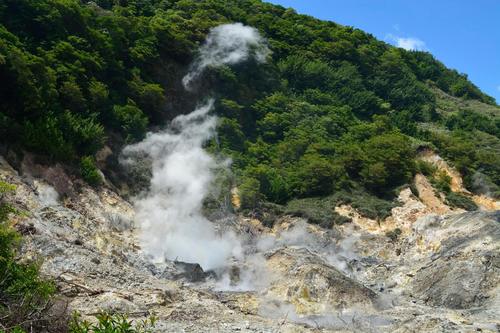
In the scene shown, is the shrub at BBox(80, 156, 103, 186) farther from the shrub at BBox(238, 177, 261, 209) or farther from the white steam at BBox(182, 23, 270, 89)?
the white steam at BBox(182, 23, 270, 89)

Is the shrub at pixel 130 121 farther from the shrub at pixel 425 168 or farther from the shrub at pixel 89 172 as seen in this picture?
the shrub at pixel 425 168

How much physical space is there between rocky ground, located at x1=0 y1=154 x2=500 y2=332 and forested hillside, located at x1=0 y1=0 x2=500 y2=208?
2.85 m

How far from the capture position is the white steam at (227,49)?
3069 cm

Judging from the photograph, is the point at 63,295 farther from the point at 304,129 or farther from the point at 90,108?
the point at 304,129

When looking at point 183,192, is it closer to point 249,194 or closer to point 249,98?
point 249,194

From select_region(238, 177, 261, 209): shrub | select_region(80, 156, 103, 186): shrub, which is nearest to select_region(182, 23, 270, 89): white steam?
select_region(238, 177, 261, 209): shrub

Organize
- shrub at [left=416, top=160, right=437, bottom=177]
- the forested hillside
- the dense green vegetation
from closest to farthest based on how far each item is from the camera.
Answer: the dense green vegetation, the forested hillside, shrub at [left=416, top=160, right=437, bottom=177]

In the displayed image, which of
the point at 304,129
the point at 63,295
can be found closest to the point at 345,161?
the point at 304,129

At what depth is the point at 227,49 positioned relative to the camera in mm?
33188

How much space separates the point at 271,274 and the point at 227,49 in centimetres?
1967

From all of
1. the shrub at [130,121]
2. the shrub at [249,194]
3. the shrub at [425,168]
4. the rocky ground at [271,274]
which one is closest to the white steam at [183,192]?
the shrub at [130,121]

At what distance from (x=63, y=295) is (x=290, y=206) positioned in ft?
47.8

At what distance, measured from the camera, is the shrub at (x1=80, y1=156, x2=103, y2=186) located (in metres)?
19.6

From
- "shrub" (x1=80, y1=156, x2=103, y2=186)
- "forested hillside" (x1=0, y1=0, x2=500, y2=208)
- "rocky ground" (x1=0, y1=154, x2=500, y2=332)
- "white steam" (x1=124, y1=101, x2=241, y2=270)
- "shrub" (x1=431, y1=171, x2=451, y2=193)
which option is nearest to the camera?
"rocky ground" (x1=0, y1=154, x2=500, y2=332)
